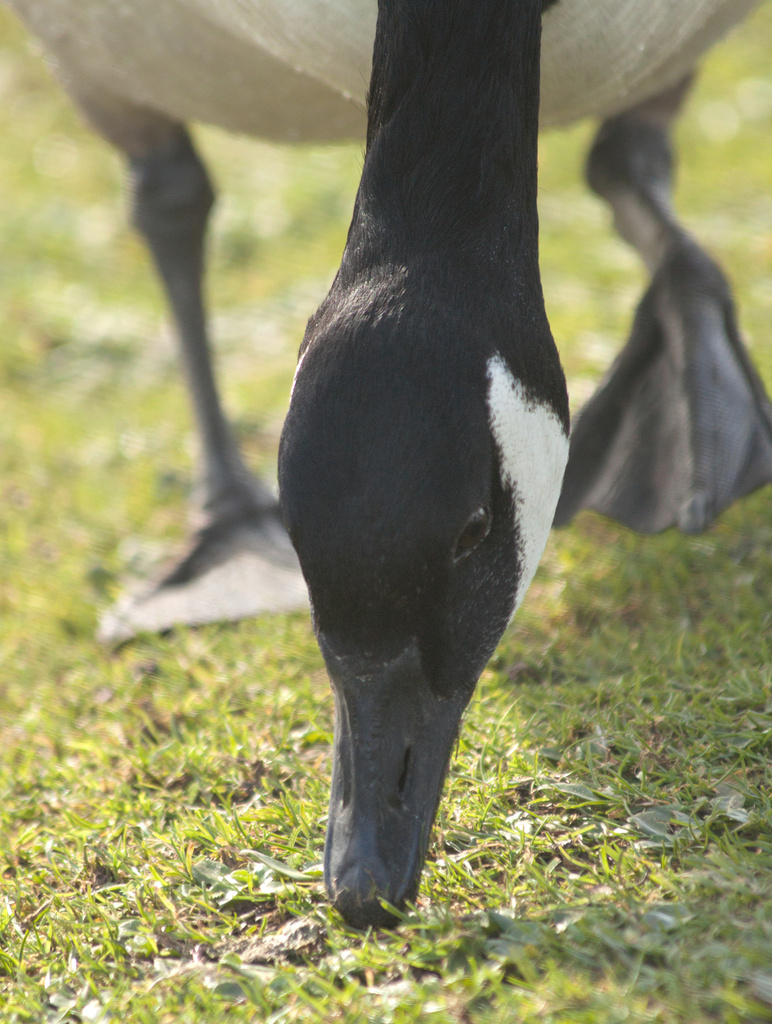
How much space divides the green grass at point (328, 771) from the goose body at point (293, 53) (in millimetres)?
1448

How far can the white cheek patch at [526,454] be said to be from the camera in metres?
2.35

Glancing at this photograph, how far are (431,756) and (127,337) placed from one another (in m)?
4.50

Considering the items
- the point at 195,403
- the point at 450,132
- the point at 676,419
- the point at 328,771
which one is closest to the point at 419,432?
the point at 450,132

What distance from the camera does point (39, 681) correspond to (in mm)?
3861

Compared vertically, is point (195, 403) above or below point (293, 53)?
below

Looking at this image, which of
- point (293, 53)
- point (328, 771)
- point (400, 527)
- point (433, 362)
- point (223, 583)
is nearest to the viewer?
point (400, 527)

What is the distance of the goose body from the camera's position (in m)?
3.07

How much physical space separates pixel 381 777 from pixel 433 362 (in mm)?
835

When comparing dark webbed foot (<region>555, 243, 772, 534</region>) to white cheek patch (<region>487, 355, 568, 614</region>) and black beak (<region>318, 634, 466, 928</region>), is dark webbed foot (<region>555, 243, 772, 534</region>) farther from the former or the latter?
black beak (<region>318, 634, 466, 928</region>)

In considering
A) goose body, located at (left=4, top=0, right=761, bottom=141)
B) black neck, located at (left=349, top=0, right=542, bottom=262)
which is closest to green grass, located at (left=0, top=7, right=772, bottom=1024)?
black neck, located at (left=349, top=0, right=542, bottom=262)

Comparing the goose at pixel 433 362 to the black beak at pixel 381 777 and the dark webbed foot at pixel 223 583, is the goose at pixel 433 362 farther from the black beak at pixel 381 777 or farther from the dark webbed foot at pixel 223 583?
the dark webbed foot at pixel 223 583

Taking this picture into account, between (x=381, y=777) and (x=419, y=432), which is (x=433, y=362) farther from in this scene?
(x=381, y=777)

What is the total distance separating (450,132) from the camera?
2643mm

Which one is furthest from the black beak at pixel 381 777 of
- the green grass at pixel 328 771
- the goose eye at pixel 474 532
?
the goose eye at pixel 474 532
